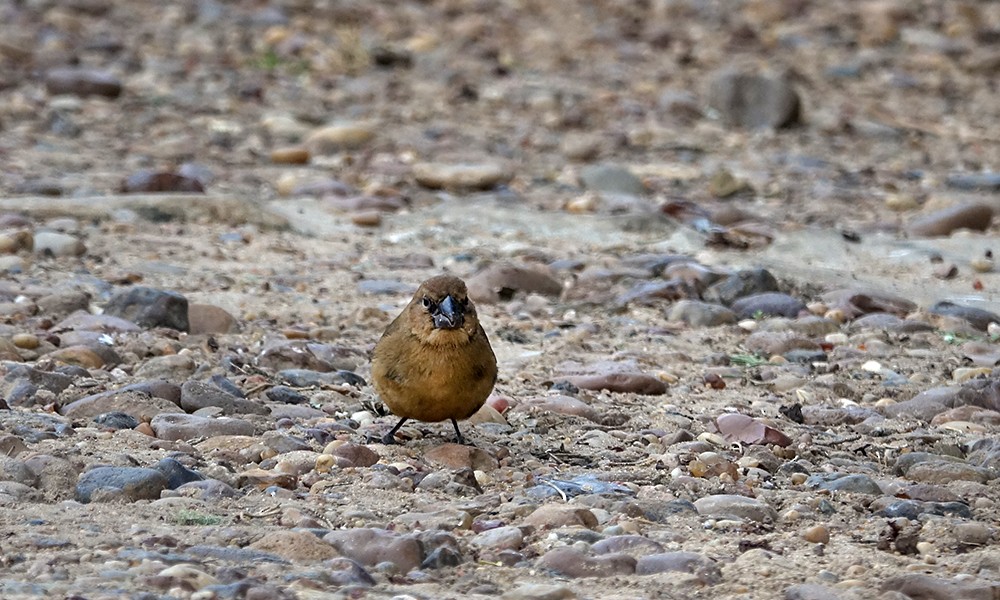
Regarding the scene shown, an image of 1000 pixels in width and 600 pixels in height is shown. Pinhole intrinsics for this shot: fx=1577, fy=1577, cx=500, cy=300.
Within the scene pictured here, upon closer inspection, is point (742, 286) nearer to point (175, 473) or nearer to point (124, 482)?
point (175, 473)

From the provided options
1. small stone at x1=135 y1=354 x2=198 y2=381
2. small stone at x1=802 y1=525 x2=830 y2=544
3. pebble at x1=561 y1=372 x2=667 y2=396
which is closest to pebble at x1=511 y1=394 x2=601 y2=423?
pebble at x1=561 y1=372 x2=667 y2=396

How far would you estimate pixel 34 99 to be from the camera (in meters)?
11.6

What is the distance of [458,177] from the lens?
9922mm

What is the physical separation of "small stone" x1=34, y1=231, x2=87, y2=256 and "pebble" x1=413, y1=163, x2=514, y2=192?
8.84ft

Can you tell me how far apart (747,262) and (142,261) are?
3139 mm

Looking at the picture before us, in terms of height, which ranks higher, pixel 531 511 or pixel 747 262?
pixel 531 511

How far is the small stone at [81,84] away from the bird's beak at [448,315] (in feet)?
24.6

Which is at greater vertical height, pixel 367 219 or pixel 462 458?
pixel 462 458

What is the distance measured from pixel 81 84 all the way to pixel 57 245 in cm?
453

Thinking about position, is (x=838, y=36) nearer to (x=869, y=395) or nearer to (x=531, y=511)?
(x=869, y=395)

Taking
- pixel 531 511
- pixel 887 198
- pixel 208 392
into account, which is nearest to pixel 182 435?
pixel 208 392

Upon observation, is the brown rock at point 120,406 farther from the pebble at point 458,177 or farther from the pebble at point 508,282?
the pebble at point 458,177

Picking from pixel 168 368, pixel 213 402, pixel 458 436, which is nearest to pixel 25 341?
pixel 168 368

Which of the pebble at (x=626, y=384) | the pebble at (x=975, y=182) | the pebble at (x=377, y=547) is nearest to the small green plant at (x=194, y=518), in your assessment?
the pebble at (x=377, y=547)
